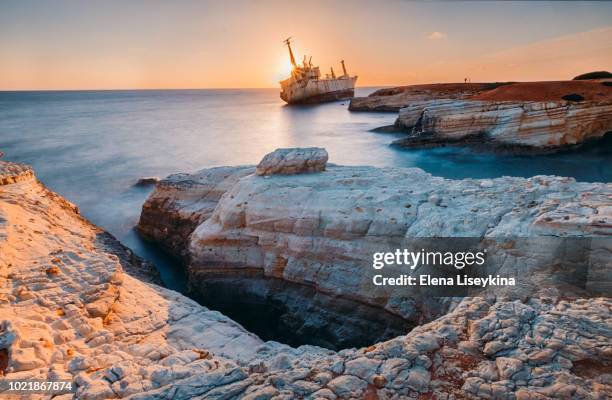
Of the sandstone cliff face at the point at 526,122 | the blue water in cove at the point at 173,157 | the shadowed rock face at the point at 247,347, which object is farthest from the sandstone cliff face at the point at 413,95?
the shadowed rock face at the point at 247,347

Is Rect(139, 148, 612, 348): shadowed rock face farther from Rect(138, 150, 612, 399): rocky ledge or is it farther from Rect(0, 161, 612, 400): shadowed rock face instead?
Rect(0, 161, 612, 400): shadowed rock face

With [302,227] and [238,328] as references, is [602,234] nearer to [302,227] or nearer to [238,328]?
[302,227]

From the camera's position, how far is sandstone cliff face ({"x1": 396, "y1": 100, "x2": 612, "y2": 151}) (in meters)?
23.2

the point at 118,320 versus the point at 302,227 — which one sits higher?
→ the point at 302,227

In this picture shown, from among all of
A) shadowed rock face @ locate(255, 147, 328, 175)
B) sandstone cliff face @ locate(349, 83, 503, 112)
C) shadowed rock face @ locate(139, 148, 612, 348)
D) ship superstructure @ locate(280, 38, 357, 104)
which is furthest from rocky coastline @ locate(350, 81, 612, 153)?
ship superstructure @ locate(280, 38, 357, 104)

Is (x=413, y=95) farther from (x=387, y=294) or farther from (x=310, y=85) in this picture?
(x=387, y=294)

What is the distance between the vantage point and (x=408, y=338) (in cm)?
472

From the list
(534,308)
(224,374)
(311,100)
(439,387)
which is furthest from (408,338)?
(311,100)

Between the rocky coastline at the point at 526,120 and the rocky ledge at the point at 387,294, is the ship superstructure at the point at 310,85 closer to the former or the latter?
the rocky coastline at the point at 526,120

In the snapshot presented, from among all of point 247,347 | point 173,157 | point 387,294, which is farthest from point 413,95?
point 247,347

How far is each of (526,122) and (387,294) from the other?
20937mm

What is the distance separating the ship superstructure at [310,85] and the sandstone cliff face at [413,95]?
48.5 feet

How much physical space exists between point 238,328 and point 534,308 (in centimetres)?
478

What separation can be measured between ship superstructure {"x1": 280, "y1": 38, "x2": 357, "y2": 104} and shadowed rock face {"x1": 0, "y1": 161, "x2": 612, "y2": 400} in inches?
2567
